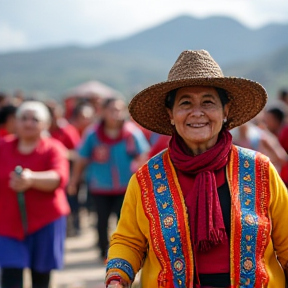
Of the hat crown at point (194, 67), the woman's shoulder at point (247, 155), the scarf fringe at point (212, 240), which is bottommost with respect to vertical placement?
the scarf fringe at point (212, 240)

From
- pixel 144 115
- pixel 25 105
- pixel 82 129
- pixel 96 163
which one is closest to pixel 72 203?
pixel 82 129

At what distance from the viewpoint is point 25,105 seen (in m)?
6.30

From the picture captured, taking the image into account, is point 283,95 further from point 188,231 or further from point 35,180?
point 188,231

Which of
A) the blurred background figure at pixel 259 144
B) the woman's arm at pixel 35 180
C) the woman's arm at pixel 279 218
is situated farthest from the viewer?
the blurred background figure at pixel 259 144

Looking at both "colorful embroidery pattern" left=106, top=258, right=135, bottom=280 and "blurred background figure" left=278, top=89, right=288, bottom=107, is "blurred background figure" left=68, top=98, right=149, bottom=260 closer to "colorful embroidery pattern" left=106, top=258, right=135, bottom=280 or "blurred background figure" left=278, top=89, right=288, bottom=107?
"colorful embroidery pattern" left=106, top=258, right=135, bottom=280

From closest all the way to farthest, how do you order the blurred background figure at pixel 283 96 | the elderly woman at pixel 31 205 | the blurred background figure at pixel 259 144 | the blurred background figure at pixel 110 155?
the elderly woman at pixel 31 205 < the blurred background figure at pixel 259 144 < the blurred background figure at pixel 110 155 < the blurred background figure at pixel 283 96

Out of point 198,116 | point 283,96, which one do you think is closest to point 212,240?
point 198,116

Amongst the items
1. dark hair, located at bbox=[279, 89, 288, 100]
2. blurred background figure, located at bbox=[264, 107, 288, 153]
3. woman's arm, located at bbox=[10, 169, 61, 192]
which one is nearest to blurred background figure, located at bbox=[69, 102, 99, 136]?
blurred background figure, located at bbox=[264, 107, 288, 153]

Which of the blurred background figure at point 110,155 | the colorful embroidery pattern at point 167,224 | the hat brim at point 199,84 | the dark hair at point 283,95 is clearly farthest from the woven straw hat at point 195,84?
the dark hair at point 283,95

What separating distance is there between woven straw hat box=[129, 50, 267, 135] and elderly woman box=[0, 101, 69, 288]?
81.7 inches

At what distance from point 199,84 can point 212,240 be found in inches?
29.7

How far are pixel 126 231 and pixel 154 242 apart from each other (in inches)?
7.4

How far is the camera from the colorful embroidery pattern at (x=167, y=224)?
11.3 feet

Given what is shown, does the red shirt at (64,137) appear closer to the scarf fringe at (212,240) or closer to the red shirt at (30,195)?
the red shirt at (30,195)
